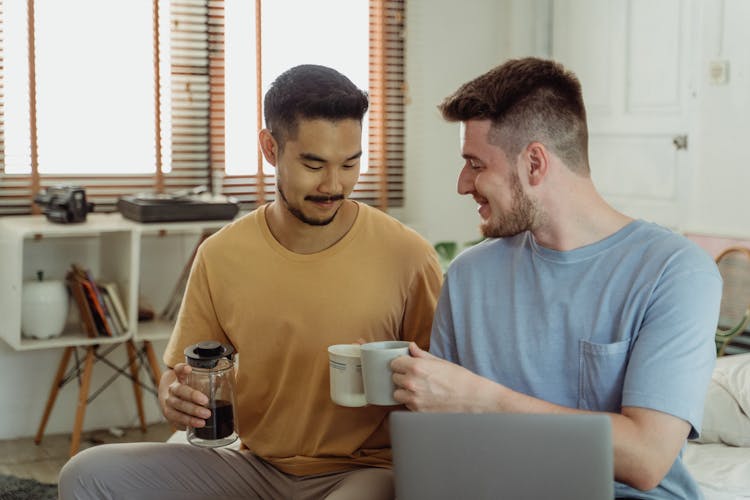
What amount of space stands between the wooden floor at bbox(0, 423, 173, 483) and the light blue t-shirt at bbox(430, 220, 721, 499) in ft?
7.03

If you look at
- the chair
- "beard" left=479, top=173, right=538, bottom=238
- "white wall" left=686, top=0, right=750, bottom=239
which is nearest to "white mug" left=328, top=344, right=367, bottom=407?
"beard" left=479, top=173, right=538, bottom=238

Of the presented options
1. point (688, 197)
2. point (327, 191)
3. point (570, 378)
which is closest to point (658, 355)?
point (570, 378)

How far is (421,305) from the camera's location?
6.36 feet

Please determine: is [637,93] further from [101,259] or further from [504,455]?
[504,455]

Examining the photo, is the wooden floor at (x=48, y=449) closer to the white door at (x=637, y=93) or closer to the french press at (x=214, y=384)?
the french press at (x=214, y=384)

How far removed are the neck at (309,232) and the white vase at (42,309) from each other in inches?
67.2

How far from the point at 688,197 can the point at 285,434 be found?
201 cm

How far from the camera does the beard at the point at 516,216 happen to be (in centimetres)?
167

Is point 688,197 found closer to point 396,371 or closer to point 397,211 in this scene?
point 397,211

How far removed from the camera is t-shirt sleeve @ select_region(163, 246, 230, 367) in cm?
198

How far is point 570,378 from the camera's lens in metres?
1.61

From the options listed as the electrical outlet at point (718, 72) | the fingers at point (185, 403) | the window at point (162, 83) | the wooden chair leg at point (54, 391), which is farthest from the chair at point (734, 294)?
the wooden chair leg at point (54, 391)

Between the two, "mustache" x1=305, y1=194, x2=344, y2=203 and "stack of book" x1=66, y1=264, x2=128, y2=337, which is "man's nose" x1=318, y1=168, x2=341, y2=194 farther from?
"stack of book" x1=66, y1=264, x2=128, y2=337

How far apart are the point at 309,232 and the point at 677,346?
0.79m
